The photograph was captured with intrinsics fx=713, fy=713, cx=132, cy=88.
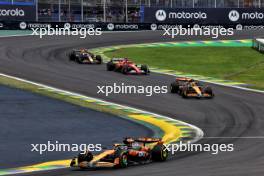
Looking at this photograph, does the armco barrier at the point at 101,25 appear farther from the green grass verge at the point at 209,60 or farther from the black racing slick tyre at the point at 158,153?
the black racing slick tyre at the point at 158,153

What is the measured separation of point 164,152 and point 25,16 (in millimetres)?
45275

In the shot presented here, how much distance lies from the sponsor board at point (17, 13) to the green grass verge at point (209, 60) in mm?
12559

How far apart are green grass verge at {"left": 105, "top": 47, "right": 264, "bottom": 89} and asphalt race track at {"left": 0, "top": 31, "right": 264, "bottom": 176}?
369cm

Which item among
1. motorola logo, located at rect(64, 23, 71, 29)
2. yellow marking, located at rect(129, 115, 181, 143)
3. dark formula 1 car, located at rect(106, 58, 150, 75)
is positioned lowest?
yellow marking, located at rect(129, 115, 181, 143)

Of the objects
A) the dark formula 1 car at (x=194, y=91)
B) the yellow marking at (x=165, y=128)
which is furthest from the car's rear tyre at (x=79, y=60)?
the yellow marking at (x=165, y=128)

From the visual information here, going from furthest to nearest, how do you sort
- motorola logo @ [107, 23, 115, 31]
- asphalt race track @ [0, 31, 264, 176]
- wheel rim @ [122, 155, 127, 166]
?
1. motorola logo @ [107, 23, 115, 31]
2. wheel rim @ [122, 155, 127, 166]
3. asphalt race track @ [0, 31, 264, 176]

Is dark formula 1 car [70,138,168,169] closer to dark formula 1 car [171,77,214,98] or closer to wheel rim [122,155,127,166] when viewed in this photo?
wheel rim [122,155,127,166]

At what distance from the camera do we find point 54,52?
50.2 m

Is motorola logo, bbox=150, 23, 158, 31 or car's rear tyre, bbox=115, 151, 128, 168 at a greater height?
motorola logo, bbox=150, 23, 158, 31

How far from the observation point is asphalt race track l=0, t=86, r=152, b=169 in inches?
803

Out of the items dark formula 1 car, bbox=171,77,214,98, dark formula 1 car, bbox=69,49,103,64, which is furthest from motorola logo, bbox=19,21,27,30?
dark formula 1 car, bbox=171,77,214,98

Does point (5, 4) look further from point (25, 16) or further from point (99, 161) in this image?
point (99, 161)

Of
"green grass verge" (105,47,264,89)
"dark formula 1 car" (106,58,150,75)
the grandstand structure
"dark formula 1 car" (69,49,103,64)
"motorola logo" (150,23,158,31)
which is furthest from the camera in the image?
"motorola logo" (150,23,158,31)

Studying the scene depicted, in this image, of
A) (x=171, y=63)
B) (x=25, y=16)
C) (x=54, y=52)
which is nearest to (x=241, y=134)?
A: (x=171, y=63)
